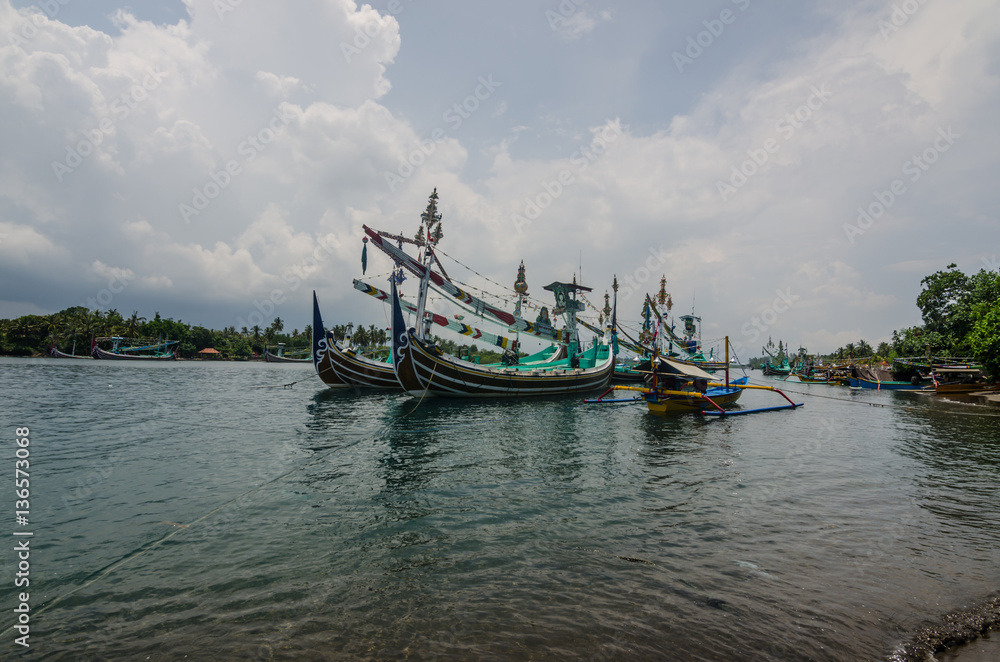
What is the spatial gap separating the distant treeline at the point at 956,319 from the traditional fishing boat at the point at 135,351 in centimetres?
13341

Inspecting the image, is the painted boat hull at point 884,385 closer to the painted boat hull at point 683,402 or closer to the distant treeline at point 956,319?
the distant treeline at point 956,319

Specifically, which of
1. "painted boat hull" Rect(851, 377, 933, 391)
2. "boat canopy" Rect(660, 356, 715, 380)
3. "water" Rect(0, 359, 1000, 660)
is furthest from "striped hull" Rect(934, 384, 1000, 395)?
"water" Rect(0, 359, 1000, 660)

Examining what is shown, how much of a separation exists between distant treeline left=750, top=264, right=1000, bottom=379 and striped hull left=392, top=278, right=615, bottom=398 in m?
32.4

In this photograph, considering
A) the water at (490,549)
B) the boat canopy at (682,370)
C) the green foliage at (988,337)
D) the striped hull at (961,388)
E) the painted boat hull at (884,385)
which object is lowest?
the water at (490,549)

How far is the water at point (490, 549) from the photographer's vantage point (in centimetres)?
436

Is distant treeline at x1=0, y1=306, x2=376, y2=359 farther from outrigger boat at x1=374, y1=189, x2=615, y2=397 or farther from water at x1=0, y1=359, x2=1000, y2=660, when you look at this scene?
water at x1=0, y1=359, x2=1000, y2=660

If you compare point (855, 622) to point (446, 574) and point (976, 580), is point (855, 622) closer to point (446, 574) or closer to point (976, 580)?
point (976, 580)

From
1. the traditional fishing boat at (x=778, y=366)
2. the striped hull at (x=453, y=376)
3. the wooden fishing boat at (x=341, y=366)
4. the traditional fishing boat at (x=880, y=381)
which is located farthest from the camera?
the traditional fishing boat at (x=778, y=366)

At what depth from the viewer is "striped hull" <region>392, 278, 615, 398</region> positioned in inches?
1033

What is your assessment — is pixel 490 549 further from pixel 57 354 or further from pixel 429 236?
pixel 57 354

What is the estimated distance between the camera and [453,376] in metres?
28.8

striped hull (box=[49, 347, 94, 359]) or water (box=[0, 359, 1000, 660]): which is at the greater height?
striped hull (box=[49, 347, 94, 359])

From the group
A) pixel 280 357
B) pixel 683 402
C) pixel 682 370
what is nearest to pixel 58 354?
pixel 280 357

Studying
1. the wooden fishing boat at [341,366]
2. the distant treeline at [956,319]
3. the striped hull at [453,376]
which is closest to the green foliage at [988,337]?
the distant treeline at [956,319]
